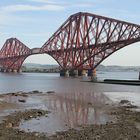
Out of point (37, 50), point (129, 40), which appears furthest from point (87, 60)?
point (37, 50)

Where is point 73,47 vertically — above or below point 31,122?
above

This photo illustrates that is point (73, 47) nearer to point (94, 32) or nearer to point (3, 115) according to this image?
point (94, 32)

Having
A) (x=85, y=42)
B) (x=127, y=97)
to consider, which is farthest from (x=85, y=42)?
(x=127, y=97)

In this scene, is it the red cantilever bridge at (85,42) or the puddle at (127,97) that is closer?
the puddle at (127,97)

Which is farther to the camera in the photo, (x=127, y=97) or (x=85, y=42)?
(x=85, y=42)

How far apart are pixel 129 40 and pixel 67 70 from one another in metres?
38.9

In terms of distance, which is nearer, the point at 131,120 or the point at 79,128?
the point at 79,128

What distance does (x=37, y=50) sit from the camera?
16588 centimetres

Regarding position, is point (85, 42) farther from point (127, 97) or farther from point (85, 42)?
point (127, 97)

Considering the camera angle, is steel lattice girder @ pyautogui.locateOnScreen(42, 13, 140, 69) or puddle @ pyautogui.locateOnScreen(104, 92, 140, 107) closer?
puddle @ pyautogui.locateOnScreen(104, 92, 140, 107)

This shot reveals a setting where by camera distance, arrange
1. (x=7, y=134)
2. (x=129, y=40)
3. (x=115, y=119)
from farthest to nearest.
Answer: (x=129, y=40) < (x=115, y=119) < (x=7, y=134)

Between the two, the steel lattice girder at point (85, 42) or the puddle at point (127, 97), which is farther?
the steel lattice girder at point (85, 42)

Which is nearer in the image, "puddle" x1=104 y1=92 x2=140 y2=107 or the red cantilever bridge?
"puddle" x1=104 y1=92 x2=140 y2=107

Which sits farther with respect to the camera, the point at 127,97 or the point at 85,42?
the point at 85,42
